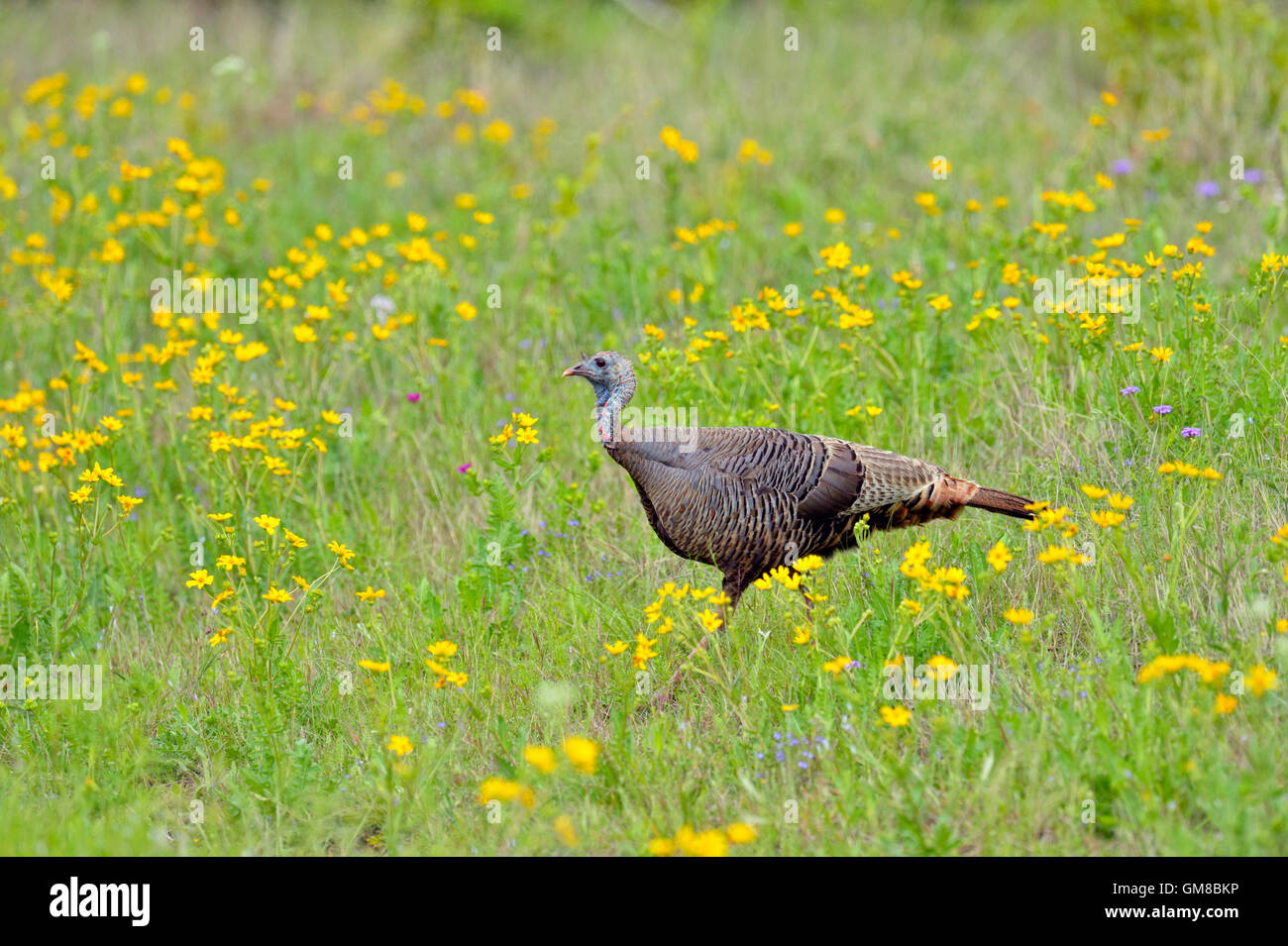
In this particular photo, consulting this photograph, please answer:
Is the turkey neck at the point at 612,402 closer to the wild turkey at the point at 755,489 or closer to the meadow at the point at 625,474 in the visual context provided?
the wild turkey at the point at 755,489

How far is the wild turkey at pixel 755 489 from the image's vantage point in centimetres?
457

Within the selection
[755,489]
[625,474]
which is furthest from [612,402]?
[625,474]

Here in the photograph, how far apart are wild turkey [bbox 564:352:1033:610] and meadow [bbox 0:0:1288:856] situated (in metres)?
0.21

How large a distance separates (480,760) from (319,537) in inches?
77.8

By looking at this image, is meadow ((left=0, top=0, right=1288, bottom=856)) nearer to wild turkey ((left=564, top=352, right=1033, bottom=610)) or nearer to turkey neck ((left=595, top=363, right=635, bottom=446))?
wild turkey ((left=564, top=352, right=1033, bottom=610))

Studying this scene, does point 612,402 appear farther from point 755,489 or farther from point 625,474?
point 625,474

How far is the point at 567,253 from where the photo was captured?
26.7 feet

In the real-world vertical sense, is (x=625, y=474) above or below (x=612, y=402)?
below

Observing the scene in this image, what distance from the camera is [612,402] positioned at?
4.75 meters

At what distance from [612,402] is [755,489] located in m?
0.61

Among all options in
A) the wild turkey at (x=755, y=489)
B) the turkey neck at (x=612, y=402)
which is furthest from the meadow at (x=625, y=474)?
the turkey neck at (x=612, y=402)
